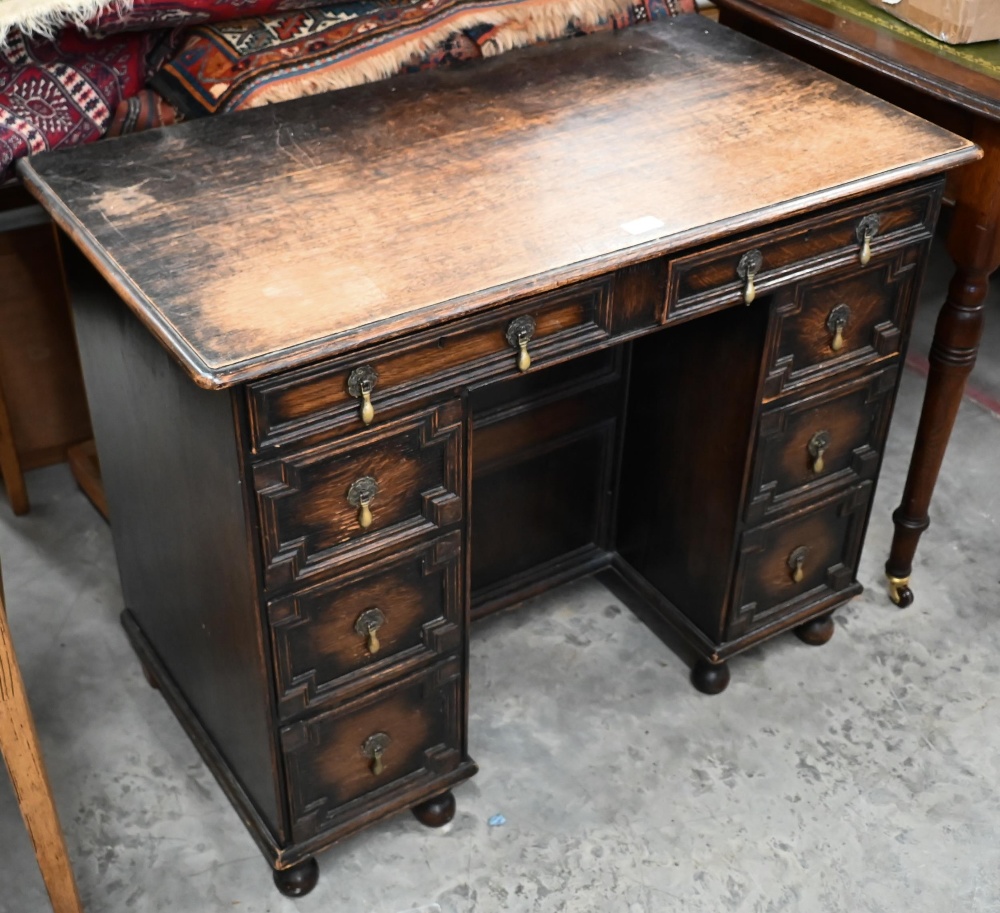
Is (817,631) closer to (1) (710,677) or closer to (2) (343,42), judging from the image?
(1) (710,677)

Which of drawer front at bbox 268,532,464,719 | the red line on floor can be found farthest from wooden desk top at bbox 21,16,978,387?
the red line on floor

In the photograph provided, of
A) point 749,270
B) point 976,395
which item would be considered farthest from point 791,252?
point 976,395

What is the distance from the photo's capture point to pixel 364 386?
4.52ft

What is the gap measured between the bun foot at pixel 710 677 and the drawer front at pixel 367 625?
1.84 feet

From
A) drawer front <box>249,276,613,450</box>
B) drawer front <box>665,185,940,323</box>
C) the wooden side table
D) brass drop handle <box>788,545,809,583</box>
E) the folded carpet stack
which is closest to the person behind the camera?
drawer front <box>249,276,613,450</box>

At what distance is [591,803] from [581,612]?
1.36ft

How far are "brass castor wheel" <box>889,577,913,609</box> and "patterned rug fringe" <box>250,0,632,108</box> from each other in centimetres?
105

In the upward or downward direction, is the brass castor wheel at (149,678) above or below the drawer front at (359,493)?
below

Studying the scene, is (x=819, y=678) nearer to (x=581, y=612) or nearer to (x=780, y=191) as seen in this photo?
(x=581, y=612)

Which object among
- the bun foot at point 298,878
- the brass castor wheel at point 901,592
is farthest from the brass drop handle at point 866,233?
the bun foot at point 298,878

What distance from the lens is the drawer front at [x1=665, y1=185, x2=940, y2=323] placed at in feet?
5.15

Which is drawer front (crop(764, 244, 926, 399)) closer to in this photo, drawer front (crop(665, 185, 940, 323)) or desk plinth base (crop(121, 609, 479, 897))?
drawer front (crop(665, 185, 940, 323))

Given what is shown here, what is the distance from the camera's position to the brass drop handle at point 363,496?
4.81 ft

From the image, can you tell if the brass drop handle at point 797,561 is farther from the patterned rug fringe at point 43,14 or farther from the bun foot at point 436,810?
the patterned rug fringe at point 43,14
